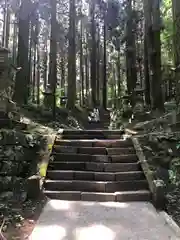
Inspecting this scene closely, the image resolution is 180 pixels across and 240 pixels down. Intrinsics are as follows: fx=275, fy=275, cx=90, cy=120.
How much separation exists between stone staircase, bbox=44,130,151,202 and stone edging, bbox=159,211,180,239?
0.75 m

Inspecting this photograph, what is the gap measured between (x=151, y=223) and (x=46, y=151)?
3151 millimetres

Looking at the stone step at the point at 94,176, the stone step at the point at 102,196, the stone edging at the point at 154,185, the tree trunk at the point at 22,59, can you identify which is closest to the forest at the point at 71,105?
the tree trunk at the point at 22,59

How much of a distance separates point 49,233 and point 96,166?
2.48 metres

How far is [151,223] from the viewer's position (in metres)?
4.27

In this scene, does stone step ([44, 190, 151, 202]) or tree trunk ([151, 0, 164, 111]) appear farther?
tree trunk ([151, 0, 164, 111])

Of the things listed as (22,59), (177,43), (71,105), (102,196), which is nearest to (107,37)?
(71,105)

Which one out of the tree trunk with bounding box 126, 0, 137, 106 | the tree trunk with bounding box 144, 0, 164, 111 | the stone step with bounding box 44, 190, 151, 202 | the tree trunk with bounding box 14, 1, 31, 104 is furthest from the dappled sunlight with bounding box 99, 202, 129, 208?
the tree trunk with bounding box 126, 0, 137, 106

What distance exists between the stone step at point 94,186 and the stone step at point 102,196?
0.21m

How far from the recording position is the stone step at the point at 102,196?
17.3 ft

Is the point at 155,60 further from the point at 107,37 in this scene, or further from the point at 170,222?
the point at 107,37

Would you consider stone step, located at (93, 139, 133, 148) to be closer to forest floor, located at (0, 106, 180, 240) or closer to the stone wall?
forest floor, located at (0, 106, 180, 240)

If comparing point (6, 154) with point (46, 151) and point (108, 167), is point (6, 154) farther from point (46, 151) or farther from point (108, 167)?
Answer: point (108, 167)

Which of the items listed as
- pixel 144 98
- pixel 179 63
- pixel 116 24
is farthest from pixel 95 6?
pixel 179 63

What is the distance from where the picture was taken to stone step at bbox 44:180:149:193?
5.57m
